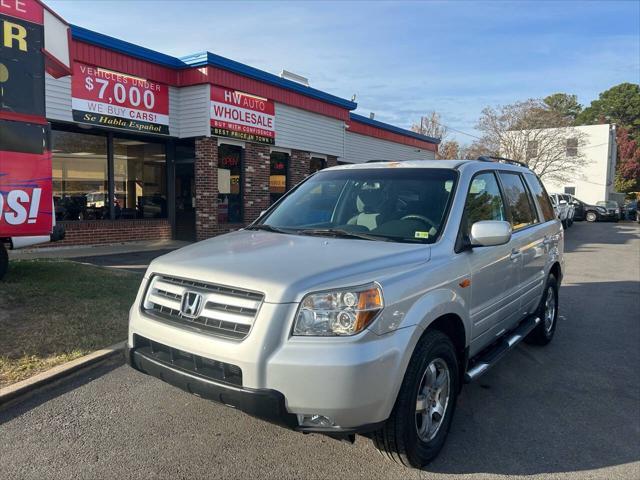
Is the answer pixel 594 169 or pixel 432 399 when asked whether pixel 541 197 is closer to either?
pixel 432 399

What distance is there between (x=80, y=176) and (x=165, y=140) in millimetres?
2605

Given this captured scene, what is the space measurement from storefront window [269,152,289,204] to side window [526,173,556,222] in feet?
36.0

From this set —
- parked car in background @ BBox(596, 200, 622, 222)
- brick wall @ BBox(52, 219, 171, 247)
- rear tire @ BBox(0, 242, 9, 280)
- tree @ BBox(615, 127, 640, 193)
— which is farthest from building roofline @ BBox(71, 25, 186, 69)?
tree @ BBox(615, 127, 640, 193)

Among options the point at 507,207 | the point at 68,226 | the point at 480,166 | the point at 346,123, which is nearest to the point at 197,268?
the point at 480,166

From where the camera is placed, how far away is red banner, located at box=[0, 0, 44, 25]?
20.3 ft

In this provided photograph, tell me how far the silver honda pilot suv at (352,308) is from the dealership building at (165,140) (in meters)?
8.79

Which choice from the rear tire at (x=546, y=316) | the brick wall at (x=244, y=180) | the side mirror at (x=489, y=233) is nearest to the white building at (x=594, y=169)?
the brick wall at (x=244, y=180)

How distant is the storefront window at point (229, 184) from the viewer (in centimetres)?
1415

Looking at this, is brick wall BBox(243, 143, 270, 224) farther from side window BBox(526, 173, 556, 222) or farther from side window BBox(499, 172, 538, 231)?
side window BBox(499, 172, 538, 231)

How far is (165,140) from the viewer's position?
1384cm

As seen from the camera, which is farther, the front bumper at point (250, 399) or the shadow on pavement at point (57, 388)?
the shadow on pavement at point (57, 388)

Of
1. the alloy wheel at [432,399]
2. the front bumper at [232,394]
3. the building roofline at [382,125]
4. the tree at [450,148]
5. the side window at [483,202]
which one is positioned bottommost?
the alloy wheel at [432,399]

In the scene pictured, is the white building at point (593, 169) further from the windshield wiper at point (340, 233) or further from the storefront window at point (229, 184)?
the windshield wiper at point (340, 233)

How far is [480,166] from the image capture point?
414 centimetres
